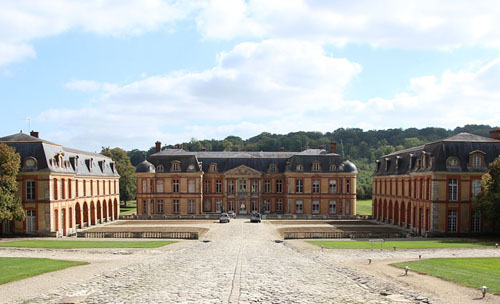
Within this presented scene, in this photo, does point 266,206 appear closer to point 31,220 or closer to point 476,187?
point 476,187

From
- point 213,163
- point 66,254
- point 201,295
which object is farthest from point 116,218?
point 201,295

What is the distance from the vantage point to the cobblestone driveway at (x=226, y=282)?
17750 mm

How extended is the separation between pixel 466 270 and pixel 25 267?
25068 millimetres

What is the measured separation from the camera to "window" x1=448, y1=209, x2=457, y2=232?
41.5 meters

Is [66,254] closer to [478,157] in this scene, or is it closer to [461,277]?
[461,277]

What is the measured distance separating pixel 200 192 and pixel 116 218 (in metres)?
13.3

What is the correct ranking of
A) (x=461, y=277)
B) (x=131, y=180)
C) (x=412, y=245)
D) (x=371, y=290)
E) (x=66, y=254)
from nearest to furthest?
(x=371, y=290) < (x=461, y=277) < (x=66, y=254) < (x=412, y=245) < (x=131, y=180)

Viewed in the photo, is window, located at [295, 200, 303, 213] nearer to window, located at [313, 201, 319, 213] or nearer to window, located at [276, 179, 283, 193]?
window, located at [313, 201, 319, 213]

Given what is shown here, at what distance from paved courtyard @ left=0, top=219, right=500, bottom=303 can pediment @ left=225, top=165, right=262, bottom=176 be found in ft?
114

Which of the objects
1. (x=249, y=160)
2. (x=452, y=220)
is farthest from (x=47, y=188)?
(x=452, y=220)

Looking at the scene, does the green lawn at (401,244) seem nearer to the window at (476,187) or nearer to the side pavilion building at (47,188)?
the window at (476,187)

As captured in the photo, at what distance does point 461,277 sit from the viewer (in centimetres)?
2100

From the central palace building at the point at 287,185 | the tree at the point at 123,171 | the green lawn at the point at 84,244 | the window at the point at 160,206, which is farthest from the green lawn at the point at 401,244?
the tree at the point at 123,171

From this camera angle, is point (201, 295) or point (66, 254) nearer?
point (201, 295)
